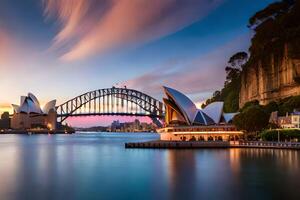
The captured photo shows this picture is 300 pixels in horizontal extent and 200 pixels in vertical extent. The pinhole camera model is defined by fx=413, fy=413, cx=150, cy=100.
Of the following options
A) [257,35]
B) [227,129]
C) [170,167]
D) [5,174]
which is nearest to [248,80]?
[257,35]

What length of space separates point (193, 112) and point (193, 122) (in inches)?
109

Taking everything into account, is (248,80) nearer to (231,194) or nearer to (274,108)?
(274,108)

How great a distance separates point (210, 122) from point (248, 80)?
17.1 meters

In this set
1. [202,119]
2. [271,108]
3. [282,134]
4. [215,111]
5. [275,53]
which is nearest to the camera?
[282,134]

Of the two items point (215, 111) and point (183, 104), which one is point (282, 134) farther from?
point (215, 111)

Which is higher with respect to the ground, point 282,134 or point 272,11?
point 272,11

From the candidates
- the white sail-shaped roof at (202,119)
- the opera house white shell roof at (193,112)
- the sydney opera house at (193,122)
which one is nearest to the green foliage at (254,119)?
Answer: the sydney opera house at (193,122)

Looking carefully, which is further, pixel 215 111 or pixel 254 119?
pixel 215 111

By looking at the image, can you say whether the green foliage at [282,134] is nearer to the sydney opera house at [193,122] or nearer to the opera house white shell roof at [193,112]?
the sydney opera house at [193,122]

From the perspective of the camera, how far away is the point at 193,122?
95062 mm

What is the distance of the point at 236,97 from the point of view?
4894 inches

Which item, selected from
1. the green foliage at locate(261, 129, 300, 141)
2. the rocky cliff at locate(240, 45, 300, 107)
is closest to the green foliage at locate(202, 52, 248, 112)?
the rocky cliff at locate(240, 45, 300, 107)

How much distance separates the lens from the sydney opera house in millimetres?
89875

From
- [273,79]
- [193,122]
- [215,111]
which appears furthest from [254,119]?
[215,111]
